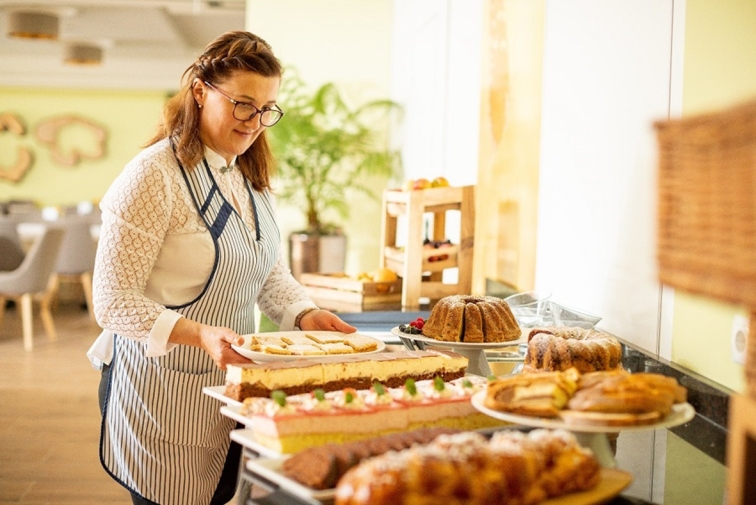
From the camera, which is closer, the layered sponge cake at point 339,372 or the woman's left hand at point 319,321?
the layered sponge cake at point 339,372

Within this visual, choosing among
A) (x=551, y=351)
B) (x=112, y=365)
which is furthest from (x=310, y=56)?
(x=551, y=351)

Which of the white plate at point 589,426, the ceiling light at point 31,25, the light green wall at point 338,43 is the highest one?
the ceiling light at point 31,25

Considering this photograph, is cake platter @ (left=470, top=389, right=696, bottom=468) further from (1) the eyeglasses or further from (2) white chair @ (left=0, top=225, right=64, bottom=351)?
(2) white chair @ (left=0, top=225, right=64, bottom=351)

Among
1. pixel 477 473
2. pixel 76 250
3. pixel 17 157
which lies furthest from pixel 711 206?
pixel 17 157

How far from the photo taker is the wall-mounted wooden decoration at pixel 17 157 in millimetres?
12539

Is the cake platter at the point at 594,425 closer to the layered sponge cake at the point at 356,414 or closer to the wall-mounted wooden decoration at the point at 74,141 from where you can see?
the layered sponge cake at the point at 356,414

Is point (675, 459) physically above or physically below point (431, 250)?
below

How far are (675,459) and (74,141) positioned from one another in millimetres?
12607

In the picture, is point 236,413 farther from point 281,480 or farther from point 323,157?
point 323,157

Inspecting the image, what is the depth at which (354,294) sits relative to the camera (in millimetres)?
3389

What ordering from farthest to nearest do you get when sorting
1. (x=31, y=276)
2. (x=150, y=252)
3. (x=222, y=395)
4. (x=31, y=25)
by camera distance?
(x=31, y=25) → (x=31, y=276) → (x=150, y=252) → (x=222, y=395)

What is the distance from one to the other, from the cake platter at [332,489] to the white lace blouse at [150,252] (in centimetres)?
72

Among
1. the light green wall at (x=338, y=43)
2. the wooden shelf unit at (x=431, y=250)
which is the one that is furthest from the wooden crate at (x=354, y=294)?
the light green wall at (x=338, y=43)

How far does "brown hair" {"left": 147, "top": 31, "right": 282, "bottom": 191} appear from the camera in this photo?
6.45 ft
